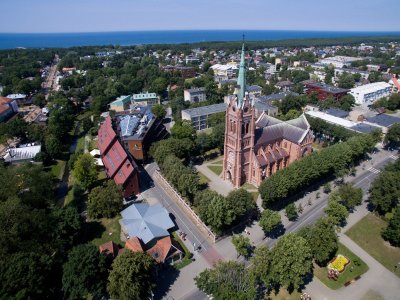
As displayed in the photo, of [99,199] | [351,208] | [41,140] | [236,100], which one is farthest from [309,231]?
[41,140]

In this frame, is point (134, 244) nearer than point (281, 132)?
Yes

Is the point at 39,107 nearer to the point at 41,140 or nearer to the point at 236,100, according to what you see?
the point at 41,140

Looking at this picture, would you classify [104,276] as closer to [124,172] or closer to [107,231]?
→ [107,231]

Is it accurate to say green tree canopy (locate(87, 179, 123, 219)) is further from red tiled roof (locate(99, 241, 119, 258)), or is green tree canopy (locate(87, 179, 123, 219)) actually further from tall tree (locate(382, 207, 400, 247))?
tall tree (locate(382, 207, 400, 247))

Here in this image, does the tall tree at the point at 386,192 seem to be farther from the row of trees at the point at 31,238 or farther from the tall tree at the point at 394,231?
the row of trees at the point at 31,238

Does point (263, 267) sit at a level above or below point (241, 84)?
below

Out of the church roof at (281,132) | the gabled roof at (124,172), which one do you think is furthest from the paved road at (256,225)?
the church roof at (281,132)

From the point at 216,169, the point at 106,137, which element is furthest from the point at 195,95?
the point at 216,169

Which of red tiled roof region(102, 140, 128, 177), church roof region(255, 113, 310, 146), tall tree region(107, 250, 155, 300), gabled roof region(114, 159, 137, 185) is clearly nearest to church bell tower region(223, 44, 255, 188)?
church roof region(255, 113, 310, 146)
